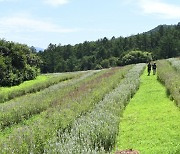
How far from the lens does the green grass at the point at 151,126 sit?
14.4m

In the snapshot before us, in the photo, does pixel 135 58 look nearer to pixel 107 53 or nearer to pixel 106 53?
pixel 107 53

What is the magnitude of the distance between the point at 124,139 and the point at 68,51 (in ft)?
459

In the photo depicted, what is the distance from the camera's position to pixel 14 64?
51938 millimetres

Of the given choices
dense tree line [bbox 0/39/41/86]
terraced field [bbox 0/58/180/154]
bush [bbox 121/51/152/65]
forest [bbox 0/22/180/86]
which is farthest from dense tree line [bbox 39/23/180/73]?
Result: terraced field [bbox 0/58/180/154]

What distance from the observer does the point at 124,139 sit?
15844mm

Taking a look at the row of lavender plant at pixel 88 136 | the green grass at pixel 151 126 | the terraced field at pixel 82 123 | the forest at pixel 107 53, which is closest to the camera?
the row of lavender plant at pixel 88 136

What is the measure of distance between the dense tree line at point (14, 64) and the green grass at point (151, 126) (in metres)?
24.6

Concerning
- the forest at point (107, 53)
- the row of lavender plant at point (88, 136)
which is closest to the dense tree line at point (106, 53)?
the forest at point (107, 53)

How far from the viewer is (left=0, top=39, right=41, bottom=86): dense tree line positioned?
47094 millimetres

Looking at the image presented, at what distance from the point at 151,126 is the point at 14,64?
1480 inches

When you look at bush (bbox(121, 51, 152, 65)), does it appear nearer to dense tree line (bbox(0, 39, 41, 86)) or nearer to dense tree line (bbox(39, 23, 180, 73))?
dense tree line (bbox(39, 23, 180, 73))

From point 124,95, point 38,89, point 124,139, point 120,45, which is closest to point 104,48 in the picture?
point 120,45

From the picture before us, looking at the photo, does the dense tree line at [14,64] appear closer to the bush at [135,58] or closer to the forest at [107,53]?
the forest at [107,53]

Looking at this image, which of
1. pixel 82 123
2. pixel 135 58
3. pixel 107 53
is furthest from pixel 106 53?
pixel 82 123
